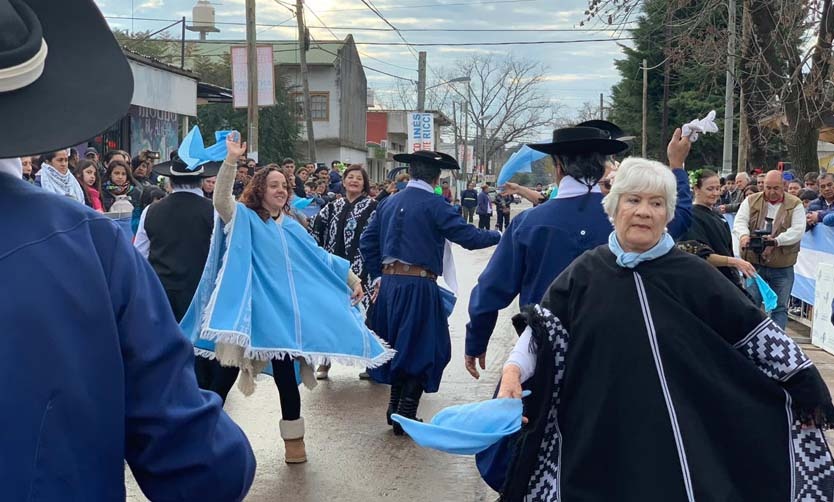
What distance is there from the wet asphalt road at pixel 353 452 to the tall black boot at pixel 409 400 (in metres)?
0.18

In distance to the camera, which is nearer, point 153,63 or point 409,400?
point 409,400

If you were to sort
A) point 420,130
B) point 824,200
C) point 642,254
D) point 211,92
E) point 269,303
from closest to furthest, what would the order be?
1. point 642,254
2. point 269,303
3. point 824,200
4. point 211,92
5. point 420,130

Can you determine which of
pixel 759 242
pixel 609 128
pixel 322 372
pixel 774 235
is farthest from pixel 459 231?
pixel 774 235

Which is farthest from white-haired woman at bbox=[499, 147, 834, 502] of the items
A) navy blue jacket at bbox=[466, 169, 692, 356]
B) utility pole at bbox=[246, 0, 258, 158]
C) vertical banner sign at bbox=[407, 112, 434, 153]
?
vertical banner sign at bbox=[407, 112, 434, 153]

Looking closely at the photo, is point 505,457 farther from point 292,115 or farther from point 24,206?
point 292,115

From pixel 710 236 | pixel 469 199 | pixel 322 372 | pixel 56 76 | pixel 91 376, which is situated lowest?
pixel 322 372

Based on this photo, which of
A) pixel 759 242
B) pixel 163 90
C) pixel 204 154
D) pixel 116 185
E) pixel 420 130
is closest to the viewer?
pixel 204 154

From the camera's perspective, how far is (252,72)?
2216cm

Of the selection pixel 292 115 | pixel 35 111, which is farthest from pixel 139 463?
pixel 292 115

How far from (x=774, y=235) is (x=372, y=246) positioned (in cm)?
448

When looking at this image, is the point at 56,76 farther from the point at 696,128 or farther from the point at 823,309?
the point at 823,309

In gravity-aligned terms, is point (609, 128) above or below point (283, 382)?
above

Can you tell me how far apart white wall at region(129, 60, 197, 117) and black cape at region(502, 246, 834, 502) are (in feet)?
60.8

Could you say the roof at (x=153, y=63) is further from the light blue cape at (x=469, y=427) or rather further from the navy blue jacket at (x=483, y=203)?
the light blue cape at (x=469, y=427)
